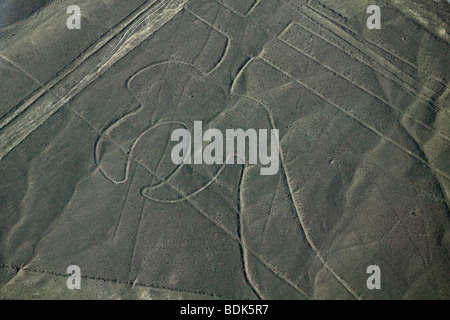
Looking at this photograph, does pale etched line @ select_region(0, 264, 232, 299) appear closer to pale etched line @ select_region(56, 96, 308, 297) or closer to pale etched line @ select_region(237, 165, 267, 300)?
pale etched line @ select_region(237, 165, 267, 300)

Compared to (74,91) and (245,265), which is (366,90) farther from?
(74,91)

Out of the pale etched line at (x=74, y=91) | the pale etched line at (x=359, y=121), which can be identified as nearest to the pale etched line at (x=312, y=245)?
the pale etched line at (x=359, y=121)

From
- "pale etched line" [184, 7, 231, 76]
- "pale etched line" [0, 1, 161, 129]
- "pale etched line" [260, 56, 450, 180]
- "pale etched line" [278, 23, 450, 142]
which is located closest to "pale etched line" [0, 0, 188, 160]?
"pale etched line" [0, 1, 161, 129]

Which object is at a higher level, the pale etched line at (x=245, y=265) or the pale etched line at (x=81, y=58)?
the pale etched line at (x=81, y=58)

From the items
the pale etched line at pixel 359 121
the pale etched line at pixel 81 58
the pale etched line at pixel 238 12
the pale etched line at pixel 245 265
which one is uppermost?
the pale etched line at pixel 238 12

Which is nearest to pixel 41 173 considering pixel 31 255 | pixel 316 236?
pixel 31 255

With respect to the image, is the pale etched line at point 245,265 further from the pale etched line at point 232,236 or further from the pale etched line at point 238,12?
the pale etched line at point 238,12

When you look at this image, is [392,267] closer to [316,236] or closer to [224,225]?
[316,236]
